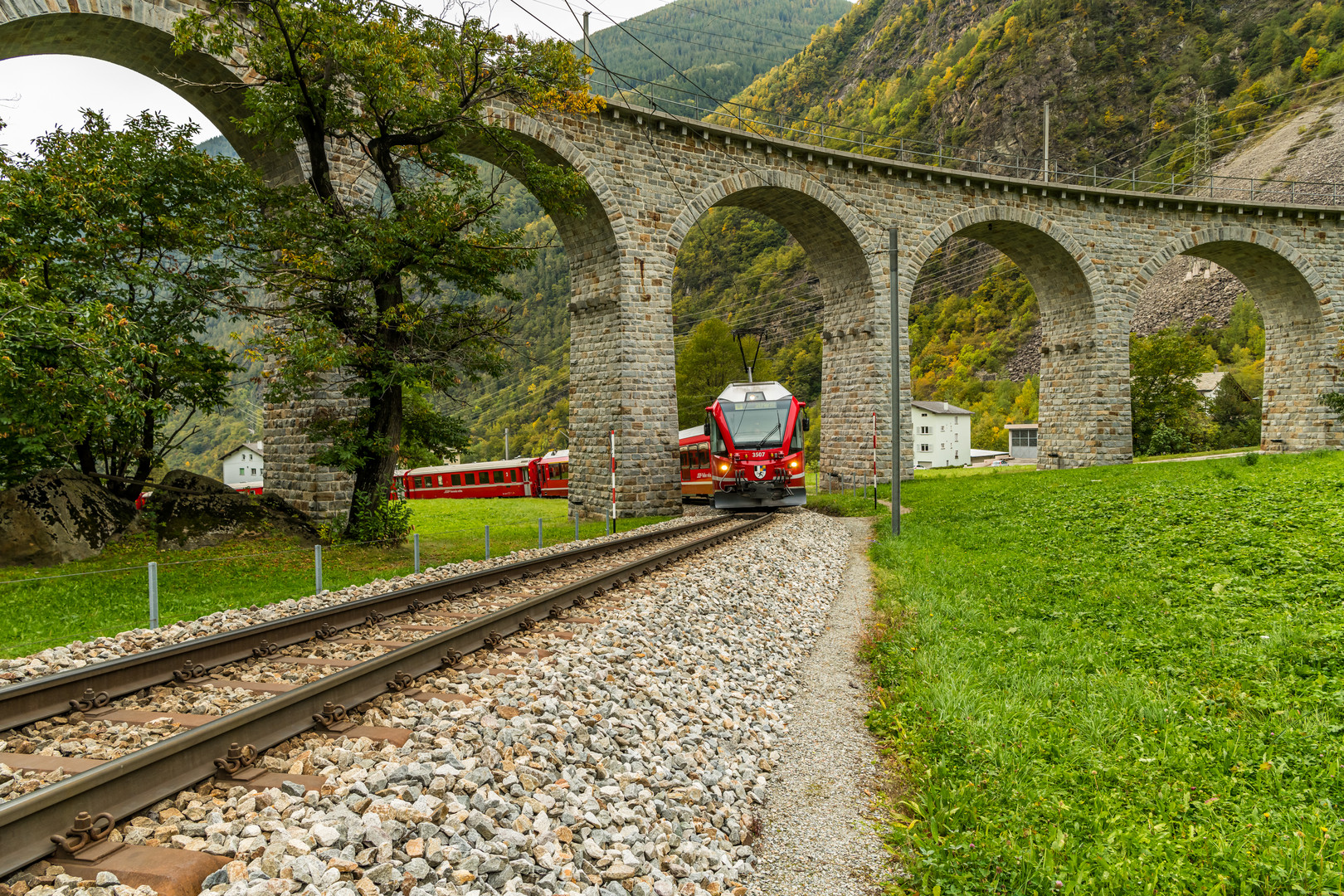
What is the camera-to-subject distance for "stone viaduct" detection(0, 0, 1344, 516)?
603 inches

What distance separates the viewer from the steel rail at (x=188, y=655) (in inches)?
159

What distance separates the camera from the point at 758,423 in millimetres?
17719

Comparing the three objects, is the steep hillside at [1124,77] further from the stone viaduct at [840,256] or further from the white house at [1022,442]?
the stone viaduct at [840,256]

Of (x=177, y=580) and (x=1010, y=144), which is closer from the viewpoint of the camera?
(x=177, y=580)

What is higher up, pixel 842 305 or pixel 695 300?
pixel 695 300

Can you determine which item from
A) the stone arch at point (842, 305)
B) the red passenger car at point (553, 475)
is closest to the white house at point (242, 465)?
the red passenger car at point (553, 475)

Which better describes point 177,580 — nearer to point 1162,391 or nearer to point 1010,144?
point 1162,391

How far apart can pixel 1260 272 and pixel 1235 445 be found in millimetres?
15022

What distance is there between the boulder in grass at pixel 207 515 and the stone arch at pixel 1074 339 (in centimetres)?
2168

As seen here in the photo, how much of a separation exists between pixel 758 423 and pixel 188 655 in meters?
14.0

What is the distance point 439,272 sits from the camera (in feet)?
40.0

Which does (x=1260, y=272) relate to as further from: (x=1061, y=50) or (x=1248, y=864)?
(x=1061, y=50)

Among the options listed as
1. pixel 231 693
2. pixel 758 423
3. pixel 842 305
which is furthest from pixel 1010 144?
pixel 231 693

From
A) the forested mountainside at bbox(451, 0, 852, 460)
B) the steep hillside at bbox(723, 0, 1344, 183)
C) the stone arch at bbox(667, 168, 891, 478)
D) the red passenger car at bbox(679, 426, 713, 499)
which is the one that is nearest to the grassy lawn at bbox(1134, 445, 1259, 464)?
the stone arch at bbox(667, 168, 891, 478)
